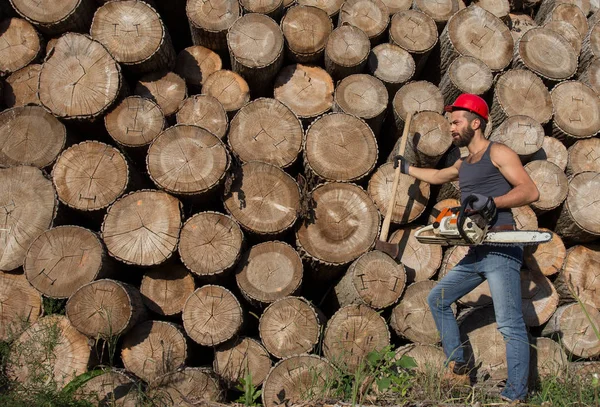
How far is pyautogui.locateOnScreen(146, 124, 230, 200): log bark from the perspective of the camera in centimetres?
405

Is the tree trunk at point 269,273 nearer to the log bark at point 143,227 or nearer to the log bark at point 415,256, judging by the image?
the log bark at point 143,227

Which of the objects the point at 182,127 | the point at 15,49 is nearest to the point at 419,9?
the point at 182,127

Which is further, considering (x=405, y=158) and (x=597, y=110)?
(x=597, y=110)

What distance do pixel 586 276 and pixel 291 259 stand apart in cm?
279

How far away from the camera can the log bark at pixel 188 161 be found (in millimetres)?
4047

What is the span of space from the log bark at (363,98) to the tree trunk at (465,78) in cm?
77

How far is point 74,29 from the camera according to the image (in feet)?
16.0

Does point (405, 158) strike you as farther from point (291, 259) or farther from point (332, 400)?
point (332, 400)

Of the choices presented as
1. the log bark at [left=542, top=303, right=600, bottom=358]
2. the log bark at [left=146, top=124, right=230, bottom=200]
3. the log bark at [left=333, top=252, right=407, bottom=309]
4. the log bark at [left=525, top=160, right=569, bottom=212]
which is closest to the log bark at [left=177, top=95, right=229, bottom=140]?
the log bark at [left=146, top=124, right=230, bottom=200]

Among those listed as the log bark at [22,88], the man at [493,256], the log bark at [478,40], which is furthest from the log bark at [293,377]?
the log bark at [478,40]

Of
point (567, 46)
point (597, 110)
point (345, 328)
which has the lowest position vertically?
point (345, 328)

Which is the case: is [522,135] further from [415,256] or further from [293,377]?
[293,377]

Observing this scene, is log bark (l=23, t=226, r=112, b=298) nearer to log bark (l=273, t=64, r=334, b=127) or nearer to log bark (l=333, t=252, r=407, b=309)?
log bark (l=333, t=252, r=407, b=309)

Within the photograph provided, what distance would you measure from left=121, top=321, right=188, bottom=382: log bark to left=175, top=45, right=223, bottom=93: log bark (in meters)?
2.58
